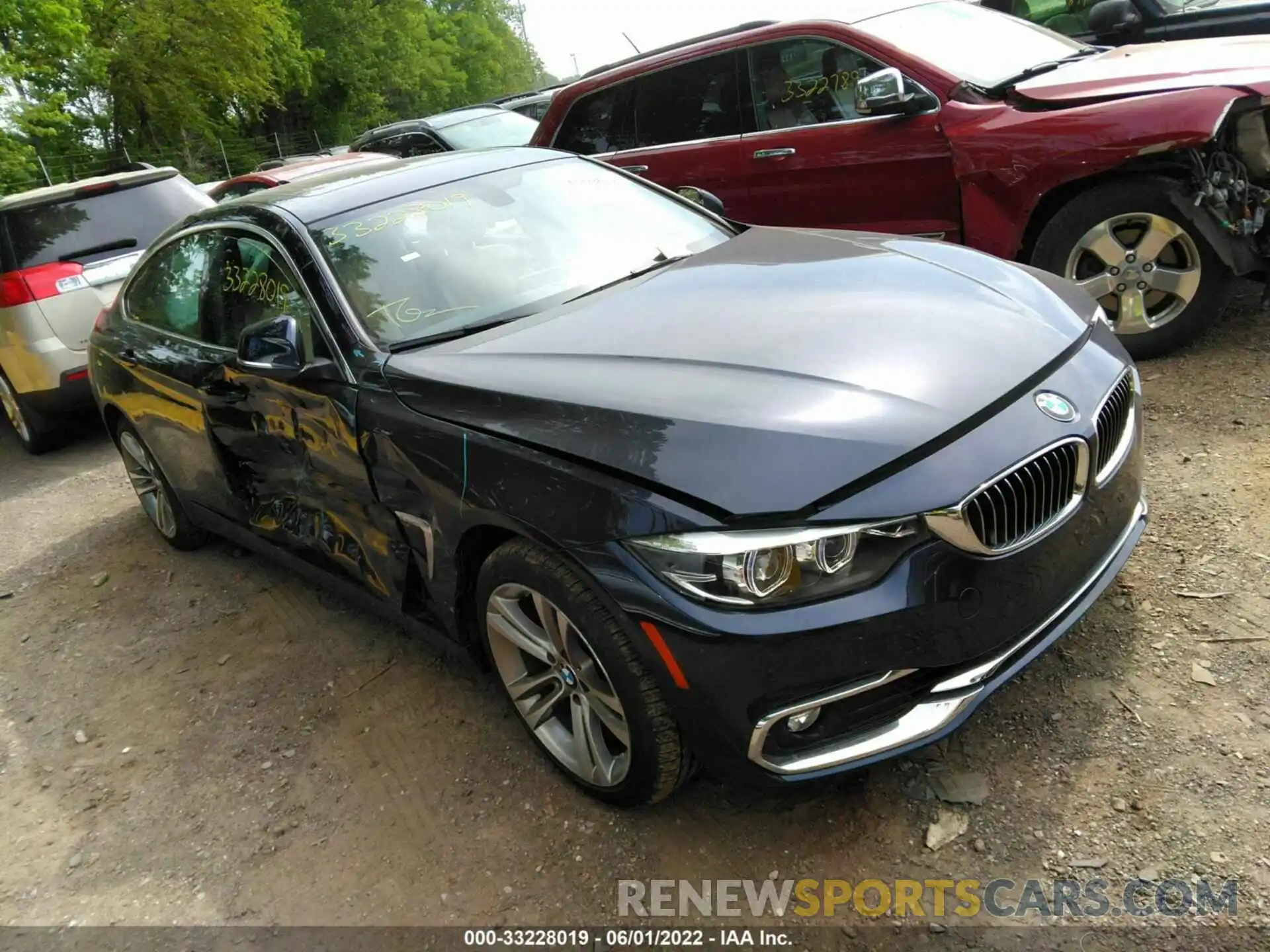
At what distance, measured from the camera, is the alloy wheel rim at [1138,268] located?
14.2 feet

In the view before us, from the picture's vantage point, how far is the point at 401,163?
149 inches

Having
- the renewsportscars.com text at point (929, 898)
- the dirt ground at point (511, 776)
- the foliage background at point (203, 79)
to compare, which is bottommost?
the renewsportscars.com text at point (929, 898)

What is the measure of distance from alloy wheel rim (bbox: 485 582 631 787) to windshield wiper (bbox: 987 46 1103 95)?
3.76m

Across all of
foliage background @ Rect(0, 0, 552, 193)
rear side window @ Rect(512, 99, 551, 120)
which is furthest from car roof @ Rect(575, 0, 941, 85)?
foliage background @ Rect(0, 0, 552, 193)

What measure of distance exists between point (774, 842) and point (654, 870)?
0.31 meters

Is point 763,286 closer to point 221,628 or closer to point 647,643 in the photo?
point 647,643

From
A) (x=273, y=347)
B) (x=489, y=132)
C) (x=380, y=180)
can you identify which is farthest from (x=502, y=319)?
(x=489, y=132)

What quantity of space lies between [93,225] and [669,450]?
21.1ft

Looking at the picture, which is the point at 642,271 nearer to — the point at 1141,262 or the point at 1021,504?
the point at 1021,504

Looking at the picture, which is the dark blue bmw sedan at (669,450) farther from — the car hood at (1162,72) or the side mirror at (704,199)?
the car hood at (1162,72)

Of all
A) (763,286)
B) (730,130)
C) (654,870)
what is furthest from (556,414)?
(730,130)

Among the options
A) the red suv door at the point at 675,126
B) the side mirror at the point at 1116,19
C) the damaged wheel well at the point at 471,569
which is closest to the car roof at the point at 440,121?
the red suv door at the point at 675,126

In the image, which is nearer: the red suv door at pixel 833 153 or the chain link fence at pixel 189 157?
the red suv door at pixel 833 153

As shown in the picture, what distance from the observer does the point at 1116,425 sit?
2.51m
